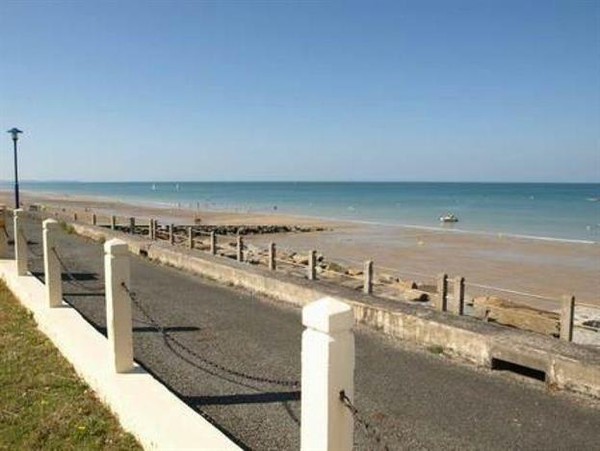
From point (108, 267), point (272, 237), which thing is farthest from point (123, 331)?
point (272, 237)

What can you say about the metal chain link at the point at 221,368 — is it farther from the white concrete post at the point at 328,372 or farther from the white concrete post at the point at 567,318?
the white concrete post at the point at 567,318

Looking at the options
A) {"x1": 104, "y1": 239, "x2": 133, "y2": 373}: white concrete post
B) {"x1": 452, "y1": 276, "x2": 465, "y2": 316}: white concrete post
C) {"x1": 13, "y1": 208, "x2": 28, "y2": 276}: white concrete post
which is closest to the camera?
{"x1": 104, "y1": 239, "x2": 133, "y2": 373}: white concrete post

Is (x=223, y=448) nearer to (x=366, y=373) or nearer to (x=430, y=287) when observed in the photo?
(x=366, y=373)

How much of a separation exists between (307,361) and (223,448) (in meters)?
1.81

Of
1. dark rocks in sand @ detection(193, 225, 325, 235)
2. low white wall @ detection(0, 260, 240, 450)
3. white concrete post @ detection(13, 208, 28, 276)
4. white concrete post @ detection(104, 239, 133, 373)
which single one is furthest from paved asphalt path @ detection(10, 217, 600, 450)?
dark rocks in sand @ detection(193, 225, 325, 235)

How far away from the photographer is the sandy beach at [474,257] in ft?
67.1

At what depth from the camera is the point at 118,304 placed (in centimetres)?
559

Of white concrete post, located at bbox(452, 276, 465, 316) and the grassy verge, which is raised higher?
white concrete post, located at bbox(452, 276, 465, 316)

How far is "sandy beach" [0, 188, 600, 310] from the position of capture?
20.4 m

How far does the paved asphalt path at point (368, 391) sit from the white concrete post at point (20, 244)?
7.68 feet

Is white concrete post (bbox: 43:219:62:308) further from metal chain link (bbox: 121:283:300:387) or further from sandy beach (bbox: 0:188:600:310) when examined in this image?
sandy beach (bbox: 0:188:600:310)

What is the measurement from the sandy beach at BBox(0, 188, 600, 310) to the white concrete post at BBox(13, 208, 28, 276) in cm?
880

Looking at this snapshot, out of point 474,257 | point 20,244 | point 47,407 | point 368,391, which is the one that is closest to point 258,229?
point 474,257

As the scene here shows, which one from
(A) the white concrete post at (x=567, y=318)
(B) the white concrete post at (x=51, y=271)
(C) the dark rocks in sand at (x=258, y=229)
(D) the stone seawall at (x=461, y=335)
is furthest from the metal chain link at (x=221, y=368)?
(C) the dark rocks in sand at (x=258, y=229)
